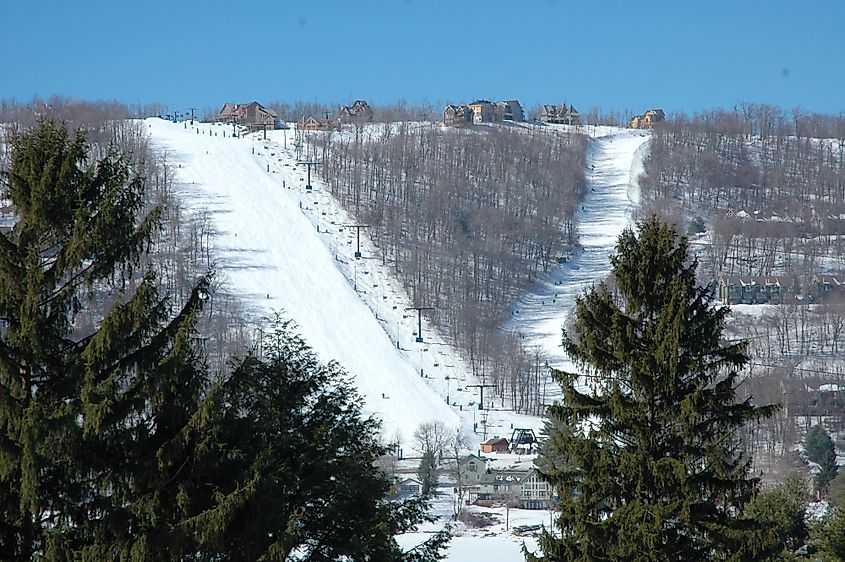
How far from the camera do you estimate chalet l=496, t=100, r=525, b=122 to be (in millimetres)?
126062

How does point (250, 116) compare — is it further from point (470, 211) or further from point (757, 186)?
point (757, 186)

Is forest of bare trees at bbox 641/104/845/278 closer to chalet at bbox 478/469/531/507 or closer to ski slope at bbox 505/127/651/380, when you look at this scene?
ski slope at bbox 505/127/651/380

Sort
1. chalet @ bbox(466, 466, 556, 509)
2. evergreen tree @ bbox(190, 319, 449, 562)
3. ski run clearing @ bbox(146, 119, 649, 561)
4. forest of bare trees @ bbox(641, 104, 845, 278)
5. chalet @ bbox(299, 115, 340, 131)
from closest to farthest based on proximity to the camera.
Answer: evergreen tree @ bbox(190, 319, 449, 562), chalet @ bbox(466, 466, 556, 509), ski run clearing @ bbox(146, 119, 649, 561), forest of bare trees @ bbox(641, 104, 845, 278), chalet @ bbox(299, 115, 340, 131)

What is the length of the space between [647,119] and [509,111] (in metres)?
19.8

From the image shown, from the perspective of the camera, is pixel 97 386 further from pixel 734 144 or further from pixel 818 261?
pixel 734 144

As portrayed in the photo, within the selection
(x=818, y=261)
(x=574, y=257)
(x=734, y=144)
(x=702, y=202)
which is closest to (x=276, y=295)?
(x=574, y=257)

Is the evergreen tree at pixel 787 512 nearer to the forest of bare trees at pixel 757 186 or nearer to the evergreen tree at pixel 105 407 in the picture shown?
the evergreen tree at pixel 105 407

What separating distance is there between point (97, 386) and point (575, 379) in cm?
433

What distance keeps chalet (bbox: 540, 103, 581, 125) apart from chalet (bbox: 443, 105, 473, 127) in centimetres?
1816

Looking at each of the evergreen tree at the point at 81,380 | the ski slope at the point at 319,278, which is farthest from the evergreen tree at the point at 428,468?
the evergreen tree at the point at 81,380

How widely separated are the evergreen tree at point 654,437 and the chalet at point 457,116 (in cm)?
10793

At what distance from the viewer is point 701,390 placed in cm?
903

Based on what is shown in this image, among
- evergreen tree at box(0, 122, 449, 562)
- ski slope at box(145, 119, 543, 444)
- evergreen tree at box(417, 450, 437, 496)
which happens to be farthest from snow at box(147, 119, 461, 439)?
evergreen tree at box(0, 122, 449, 562)

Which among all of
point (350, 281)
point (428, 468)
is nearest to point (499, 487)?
point (428, 468)
